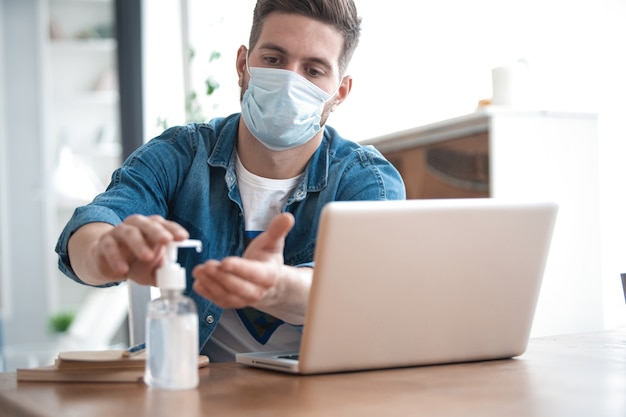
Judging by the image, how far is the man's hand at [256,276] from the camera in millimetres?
921

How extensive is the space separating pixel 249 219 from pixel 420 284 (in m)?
0.61

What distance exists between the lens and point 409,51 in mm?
2982

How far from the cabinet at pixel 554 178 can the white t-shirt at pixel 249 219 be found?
0.86 meters

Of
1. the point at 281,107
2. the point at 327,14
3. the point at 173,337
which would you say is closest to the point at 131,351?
the point at 173,337

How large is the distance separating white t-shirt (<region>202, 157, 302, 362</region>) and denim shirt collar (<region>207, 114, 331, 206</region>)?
1.0 inches

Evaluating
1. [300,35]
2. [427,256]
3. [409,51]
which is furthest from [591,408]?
[409,51]

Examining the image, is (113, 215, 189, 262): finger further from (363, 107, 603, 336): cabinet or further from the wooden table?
(363, 107, 603, 336): cabinet

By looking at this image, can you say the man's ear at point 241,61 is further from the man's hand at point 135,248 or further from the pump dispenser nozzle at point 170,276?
the pump dispenser nozzle at point 170,276

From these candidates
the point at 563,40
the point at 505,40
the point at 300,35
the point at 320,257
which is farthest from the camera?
the point at 505,40

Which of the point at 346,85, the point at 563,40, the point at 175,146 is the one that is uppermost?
the point at 563,40

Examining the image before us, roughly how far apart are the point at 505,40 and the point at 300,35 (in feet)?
4.15

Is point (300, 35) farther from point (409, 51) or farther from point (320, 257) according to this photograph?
point (409, 51)

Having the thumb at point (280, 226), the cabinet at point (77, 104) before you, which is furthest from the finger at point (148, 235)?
the cabinet at point (77, 104)

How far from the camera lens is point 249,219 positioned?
161 centimetres
